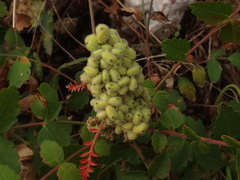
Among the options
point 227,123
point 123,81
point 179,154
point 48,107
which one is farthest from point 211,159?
Answer: point 48,107

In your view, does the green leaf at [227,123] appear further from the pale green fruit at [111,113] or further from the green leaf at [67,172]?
the green leaf at [67,172]

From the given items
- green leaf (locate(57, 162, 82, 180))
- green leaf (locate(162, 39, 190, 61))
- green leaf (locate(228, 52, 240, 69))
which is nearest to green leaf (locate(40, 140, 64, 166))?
green leaf (locate(57, 162, 82, 180))

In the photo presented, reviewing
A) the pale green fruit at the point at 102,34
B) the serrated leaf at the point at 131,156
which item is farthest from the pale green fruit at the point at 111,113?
the serrated leaf at the point at 131,156

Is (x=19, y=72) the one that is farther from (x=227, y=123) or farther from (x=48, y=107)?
(x=227, y=123)

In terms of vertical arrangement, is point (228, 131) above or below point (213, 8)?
below

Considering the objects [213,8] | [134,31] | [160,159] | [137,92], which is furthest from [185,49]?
[134,31]

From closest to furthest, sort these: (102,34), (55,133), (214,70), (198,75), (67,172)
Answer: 1. (102,34)
2. (67,172)
3. (55,133)
4. (198,75)
5. (214,70)

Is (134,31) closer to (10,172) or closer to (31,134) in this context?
(31,134)
